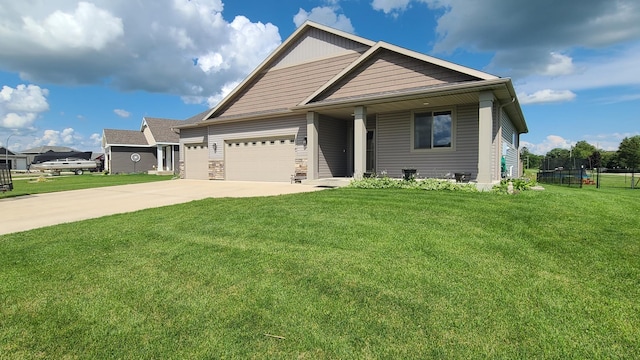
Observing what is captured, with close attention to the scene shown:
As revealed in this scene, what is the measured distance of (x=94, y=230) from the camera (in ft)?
18.9

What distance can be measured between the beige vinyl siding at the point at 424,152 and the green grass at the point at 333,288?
6.01 meters

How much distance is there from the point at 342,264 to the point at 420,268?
87 centimetres

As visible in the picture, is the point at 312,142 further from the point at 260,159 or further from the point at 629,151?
the point at 629,151

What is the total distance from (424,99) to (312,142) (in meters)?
4.68

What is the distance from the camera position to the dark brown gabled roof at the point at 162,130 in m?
32.6

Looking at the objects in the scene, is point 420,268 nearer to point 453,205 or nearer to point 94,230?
point 453,205

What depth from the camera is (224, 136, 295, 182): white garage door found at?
49.8ft

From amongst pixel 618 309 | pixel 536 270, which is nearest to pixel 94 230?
pixel 536 270

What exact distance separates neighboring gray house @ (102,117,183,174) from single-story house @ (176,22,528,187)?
15636mm

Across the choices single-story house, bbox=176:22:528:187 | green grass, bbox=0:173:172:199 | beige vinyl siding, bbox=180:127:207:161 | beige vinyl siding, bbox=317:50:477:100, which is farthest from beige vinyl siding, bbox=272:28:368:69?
green grass, bbox=0:173:172:199

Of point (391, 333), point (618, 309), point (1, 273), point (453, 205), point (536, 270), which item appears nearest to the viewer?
point (391, 333)

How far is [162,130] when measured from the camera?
33812mm

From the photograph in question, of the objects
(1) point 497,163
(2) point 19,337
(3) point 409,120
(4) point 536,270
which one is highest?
(3) point 409,120

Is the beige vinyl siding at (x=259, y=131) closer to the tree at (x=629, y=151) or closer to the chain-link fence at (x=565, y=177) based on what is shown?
the chain-link fence at (x=565, y=177)
